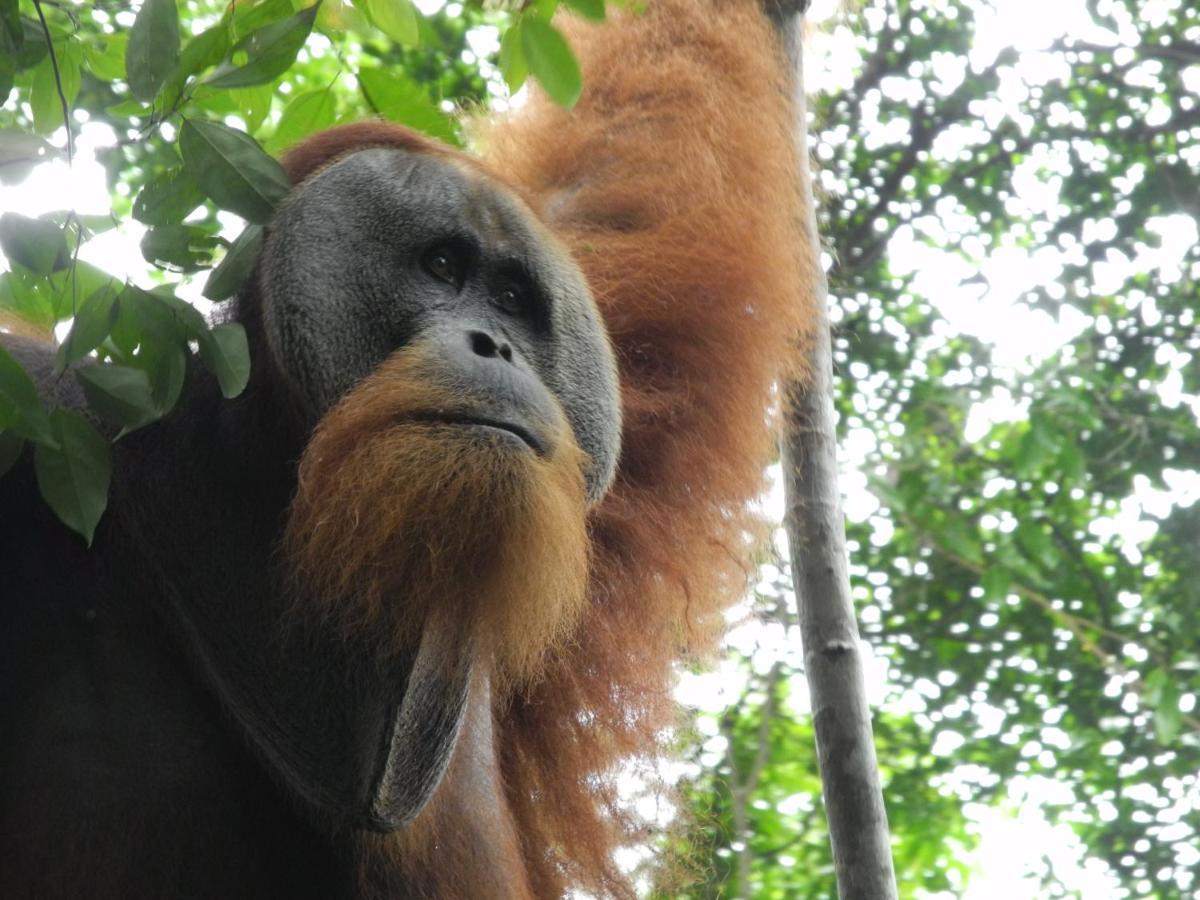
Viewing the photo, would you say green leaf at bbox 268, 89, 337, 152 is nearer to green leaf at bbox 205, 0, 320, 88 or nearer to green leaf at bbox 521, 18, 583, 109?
green leaf at bbox 521, 18, 583, 109

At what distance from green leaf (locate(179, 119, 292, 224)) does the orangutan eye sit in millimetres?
533

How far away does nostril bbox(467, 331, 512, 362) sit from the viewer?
2.13 metres

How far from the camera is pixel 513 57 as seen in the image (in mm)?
2207

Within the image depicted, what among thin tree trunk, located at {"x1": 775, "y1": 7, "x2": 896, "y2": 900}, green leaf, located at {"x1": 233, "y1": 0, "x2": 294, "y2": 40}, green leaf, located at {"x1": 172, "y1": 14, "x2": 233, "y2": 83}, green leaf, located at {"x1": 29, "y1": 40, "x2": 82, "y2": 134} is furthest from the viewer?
thin tree trunk, located at {"x1": 775, "y1": 7, "x2": 896, "y2": 900}

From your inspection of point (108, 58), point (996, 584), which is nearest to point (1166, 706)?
→ point (996, 584)

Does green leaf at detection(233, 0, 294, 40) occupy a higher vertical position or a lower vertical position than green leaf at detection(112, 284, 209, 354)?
higher

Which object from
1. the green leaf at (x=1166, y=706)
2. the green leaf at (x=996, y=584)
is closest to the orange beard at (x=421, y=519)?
the green leaf at (x=1166, y=706)

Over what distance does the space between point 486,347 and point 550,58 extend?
1.38 feet

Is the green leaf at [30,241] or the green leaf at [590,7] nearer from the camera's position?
the green leaf at [30,241]

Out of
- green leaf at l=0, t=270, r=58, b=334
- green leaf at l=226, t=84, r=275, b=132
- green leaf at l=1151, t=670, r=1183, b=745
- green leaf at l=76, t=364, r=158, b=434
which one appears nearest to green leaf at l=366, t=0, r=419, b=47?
green leaf at l=226, t=84, r=275, b=132

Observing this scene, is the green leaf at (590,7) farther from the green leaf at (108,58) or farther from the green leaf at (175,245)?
the green leaf at (108,58)

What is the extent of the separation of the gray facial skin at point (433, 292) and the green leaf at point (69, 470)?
18.7 inches

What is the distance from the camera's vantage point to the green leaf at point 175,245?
176cm

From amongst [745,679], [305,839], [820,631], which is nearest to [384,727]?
[305,839]
